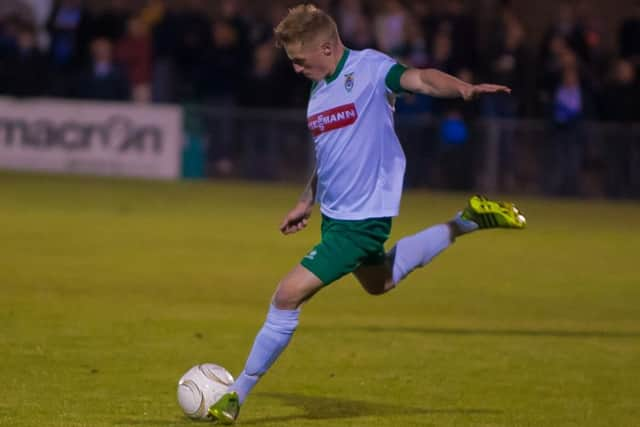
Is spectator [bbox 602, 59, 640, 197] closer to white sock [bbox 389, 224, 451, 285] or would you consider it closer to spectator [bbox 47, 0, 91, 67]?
spectator [bbox 47, 0, 91, 67]

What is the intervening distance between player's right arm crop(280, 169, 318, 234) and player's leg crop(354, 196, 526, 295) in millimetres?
437

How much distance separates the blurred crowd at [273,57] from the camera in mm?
21766

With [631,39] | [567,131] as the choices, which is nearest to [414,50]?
[567,131]

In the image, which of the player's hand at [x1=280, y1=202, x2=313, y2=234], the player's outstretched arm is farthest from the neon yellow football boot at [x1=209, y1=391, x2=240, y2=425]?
the player's outstretched arm

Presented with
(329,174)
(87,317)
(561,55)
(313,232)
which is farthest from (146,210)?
(329,174)

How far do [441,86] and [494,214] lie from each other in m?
1.59

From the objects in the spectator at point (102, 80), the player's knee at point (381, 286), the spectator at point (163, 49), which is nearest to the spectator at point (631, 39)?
the spectator at point (163, 49)

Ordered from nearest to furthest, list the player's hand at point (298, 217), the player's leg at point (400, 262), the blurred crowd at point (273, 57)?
1. the player's hand at point (298, 217)
2. the player's leg at point (400, 262)
3. the blurred crowd at point (273, 57)

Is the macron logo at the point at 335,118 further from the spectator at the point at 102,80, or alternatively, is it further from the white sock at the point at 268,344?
the spectator at the point at 102,80

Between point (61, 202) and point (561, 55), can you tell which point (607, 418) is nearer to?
point (61, 202)

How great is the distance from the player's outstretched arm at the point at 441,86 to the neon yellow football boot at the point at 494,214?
1334mm

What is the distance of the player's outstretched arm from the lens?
6.58 m

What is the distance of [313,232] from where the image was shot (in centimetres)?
1709

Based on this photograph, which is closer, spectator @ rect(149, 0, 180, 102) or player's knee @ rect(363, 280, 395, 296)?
player's knee @ rect(363, 280, 395, 296)
